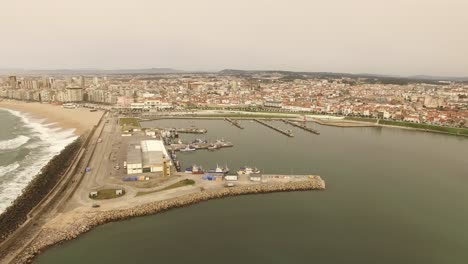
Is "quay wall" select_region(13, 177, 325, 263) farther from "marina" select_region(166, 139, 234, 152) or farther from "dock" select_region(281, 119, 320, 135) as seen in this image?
"dock" select_region(281, 119, 320, 135)

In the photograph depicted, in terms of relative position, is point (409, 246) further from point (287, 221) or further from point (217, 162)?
point (217, 162)

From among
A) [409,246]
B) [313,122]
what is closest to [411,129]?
[313,122]

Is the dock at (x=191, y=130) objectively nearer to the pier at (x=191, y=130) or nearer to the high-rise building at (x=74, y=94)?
the pier at (x=191, y=130)

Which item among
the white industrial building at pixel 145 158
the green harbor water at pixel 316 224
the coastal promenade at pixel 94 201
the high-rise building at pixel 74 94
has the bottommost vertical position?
the green harbor water at pixel 316 224

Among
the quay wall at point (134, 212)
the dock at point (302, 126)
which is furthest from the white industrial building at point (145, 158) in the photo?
the dock at point (302, 126)

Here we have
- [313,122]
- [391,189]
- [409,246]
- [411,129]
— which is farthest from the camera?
[313,122]

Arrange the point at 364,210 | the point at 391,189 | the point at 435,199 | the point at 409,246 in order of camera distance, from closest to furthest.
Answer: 1. the point at 409,246
2. the point at 364,210
3. the point at 435,199
4. the point at 391,189
